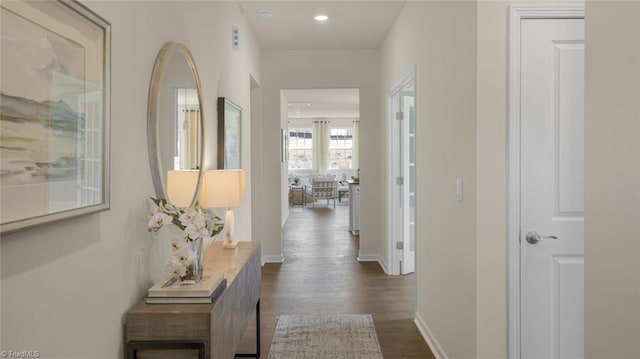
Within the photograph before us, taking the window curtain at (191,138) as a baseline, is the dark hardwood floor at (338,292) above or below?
below

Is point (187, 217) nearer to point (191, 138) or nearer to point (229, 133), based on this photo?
point (191, 138)

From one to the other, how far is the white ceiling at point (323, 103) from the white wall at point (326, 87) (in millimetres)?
1779

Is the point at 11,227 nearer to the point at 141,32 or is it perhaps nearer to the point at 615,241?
the point at 141,32

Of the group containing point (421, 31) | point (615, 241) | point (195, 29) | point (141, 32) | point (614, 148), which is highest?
point (421, 31)

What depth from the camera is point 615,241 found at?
3.95 ft

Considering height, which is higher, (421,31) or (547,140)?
(421,31)

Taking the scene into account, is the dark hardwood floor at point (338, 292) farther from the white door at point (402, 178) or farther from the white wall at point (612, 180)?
→ the white wall at point (612, 180)

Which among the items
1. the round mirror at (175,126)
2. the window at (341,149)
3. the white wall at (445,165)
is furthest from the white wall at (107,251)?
the window at (341,149)

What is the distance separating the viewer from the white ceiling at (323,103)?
8856 millimetres

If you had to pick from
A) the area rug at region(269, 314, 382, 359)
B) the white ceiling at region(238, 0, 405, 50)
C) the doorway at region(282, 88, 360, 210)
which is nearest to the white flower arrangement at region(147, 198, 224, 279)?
the area rug at region(269, 314, 382, 359)

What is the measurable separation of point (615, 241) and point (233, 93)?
3.11 metres

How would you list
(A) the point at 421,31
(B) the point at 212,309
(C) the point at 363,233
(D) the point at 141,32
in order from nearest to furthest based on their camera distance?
(B) the point at 212,309, (D) the point at 141,32, (A) the point at 421,31, (C) the point at 363,233

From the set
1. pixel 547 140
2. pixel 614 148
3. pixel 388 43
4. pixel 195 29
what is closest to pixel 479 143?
pixel 547 140

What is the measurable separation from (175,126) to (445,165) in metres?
1.58
